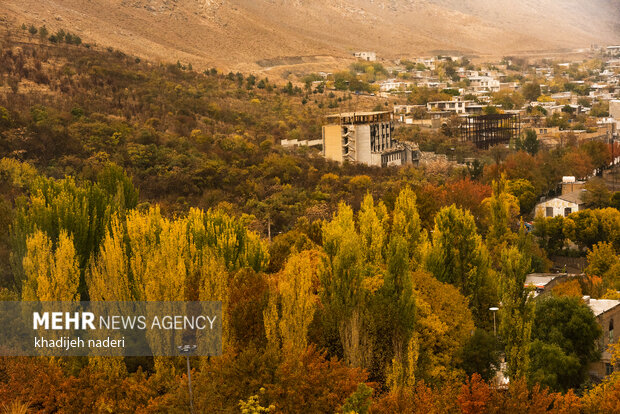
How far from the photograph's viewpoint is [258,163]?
48.6 metres

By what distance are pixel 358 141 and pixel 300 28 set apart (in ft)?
303

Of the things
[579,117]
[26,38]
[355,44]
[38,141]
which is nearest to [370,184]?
[38,141]

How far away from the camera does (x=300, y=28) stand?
474ft

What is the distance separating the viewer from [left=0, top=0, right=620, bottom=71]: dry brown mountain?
98.9 m

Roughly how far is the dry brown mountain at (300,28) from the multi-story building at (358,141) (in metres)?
35.6

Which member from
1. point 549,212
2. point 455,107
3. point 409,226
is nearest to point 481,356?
point 409,226

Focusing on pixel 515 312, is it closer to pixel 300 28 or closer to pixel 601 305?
pixel 601 305

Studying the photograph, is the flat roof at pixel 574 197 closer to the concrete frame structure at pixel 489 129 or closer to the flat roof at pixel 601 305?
the flat roof at pixel 601 305

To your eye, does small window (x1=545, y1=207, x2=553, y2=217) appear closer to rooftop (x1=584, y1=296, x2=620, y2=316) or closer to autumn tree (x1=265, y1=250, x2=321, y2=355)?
rooftop (x1=584, y1=296, x2=620, y2=316)

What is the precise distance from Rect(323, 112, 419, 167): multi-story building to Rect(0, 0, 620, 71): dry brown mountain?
117 feet

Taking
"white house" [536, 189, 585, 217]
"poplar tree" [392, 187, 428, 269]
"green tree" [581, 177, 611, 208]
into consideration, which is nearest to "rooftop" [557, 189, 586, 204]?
"white house" [536, 189, 585, 217]

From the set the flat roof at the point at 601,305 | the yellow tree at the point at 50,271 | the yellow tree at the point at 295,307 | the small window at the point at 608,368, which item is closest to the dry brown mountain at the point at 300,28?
the yellow tree at the point at 50,271

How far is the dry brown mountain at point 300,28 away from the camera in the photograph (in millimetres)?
98938

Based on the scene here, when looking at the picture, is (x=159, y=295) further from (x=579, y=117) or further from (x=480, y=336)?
(x=579, y=117)
